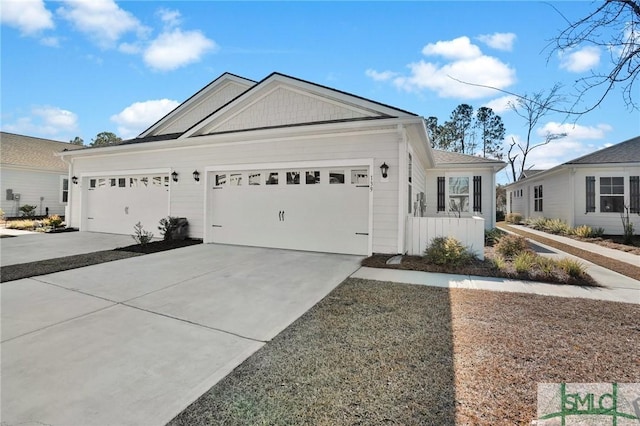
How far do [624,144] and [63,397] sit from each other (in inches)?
787

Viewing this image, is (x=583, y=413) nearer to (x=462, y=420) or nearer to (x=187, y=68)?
(x=462, y=420)

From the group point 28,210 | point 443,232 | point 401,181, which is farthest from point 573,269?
point 28,210

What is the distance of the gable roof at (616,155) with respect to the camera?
1247cm

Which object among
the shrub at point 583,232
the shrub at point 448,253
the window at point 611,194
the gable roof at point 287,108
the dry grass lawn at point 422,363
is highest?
the gable roof at point 287,108

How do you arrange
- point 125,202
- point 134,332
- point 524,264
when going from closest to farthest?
point 134,332 → point 524,264 → point 125,202

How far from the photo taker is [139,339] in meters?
3.15

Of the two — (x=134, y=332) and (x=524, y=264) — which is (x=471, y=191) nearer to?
(x=524, y=264)

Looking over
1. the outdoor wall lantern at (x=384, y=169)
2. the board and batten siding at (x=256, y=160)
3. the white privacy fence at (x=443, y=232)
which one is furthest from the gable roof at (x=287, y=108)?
the white privacy fence at (x=443, y=232)

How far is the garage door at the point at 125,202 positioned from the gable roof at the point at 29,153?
7686mm

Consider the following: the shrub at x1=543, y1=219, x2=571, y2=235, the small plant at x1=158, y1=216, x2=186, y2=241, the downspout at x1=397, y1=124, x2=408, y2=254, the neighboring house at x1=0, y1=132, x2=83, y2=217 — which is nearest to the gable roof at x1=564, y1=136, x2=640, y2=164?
the shrub at x1=543, y1=219, x2=571, y2=235

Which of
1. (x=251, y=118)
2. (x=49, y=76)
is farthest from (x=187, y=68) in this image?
(x=49, y=76)

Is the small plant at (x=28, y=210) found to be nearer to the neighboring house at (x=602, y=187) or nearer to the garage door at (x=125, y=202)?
the garage door at (x=125, y=202)

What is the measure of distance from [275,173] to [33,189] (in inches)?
755

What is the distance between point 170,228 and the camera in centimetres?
973
